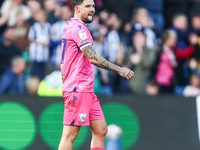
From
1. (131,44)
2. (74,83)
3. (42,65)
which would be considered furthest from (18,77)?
(74,83)

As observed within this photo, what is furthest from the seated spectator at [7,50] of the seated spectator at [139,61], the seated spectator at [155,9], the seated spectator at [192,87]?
the seated spectator at [192,87]

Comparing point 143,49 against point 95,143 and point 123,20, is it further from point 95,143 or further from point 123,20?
point 95,143

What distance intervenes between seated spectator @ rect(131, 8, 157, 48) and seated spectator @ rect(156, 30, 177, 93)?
25cm

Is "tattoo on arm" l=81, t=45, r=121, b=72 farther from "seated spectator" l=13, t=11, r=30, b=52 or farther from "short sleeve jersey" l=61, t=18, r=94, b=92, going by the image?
"seated spectator" l=13, t=11, r=30, b=52

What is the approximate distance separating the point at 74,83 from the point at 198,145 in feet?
8.71

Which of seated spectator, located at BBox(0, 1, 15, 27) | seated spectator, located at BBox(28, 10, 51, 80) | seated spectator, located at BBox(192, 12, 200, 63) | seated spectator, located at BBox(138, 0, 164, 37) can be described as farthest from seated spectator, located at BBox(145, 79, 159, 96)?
seated spectator, located at BBox(0, 1, 15, 27)

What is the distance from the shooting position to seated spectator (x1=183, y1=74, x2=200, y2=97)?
6926 millimetres

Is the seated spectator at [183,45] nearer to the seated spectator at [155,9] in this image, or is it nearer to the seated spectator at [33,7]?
the seated spectator at [155,9]

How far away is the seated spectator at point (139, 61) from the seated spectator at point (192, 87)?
823 mm

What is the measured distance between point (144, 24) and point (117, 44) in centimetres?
74

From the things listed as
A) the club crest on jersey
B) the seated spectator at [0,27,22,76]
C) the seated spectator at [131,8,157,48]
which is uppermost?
the seated spectator at [131,8,157,48]

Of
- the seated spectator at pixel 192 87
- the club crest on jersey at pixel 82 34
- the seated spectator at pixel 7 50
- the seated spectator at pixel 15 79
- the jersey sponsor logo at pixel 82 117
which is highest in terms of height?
the seated spectator at pixel 7 50

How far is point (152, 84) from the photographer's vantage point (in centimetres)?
667

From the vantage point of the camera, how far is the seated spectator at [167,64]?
6860mm
